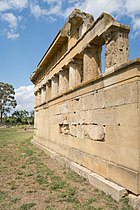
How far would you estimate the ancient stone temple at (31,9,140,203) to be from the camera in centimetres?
Result: 442

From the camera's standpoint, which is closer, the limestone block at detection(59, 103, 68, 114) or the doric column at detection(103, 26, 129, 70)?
the doric column at detection(103, 26, 129, 70)

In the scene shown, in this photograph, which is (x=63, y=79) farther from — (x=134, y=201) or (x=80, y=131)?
(x=134, y=201)

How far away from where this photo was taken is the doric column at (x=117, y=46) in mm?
5359

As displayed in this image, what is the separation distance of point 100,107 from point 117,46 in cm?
165

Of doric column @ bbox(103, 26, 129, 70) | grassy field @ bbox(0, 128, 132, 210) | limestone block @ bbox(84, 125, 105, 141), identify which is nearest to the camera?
grassy field @ bbox(0, 128, 132, 210)

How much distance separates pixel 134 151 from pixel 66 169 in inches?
→ 136

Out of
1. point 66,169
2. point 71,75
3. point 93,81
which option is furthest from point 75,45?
point 66,169

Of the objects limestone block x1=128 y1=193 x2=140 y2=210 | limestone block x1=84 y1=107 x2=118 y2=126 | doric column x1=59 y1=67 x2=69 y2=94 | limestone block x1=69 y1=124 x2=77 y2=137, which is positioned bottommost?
limestone block x1=128 y1=193 x2=140 y2=210

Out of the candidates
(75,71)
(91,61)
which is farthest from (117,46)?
(75,71)

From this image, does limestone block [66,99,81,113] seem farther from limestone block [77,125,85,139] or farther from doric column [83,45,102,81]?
doric column [83,45,102,81]

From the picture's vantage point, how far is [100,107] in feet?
18.6

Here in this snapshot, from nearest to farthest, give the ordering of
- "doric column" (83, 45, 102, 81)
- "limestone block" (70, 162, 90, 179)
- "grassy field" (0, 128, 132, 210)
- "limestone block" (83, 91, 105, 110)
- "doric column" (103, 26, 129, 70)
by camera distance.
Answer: "grassy field" (0, 128, 132, 210) → "doric column" (103, 26, 129, 70) → "limestone block" (83, 91, 105, 110) → "limestone block" (70, 162, 90, 179) → "doric column" (83, 45, 102, 81)

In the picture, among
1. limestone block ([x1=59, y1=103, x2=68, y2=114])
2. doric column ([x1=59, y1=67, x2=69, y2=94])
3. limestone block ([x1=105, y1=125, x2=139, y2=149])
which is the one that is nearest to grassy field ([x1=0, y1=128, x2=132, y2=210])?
limestone block ([x1=105, y1=125, x2=139, y2=149])

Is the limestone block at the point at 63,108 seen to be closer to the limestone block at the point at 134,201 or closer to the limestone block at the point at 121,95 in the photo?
the limestone block at the point at 121,95
